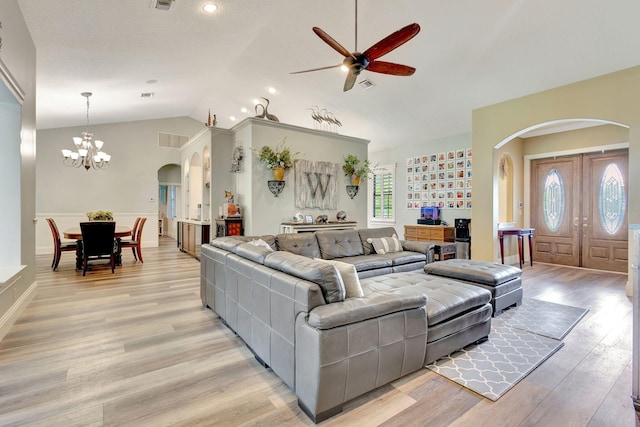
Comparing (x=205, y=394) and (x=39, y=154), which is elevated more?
(x=39, y=154)

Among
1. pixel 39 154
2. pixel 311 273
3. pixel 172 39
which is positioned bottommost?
pixel 311 273

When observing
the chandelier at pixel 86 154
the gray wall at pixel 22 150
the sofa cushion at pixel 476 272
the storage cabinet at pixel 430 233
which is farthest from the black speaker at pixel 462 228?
the chandelier at pixel 86 154

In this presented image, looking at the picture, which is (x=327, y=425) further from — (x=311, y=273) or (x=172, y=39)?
(x=172, y=39)

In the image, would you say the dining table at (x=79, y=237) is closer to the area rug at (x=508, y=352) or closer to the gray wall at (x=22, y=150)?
the gray wall at (x=22, y=150)

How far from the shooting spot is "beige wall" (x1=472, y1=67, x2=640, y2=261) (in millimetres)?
3977

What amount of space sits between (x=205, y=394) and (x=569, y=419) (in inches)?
85.4

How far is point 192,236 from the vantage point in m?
7.29

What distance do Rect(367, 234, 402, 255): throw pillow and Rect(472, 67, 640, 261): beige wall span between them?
1.85 m

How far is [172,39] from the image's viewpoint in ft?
14.1

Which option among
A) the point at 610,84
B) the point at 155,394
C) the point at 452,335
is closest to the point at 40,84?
the point at 155,394

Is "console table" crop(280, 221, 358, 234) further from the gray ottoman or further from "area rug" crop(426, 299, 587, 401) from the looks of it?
"area rug" crop(426, 299, 587, 401)

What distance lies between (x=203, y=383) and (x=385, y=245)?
3.27 meters

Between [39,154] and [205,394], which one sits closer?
[205,394]

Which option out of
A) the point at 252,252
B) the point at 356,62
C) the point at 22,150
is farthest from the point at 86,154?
the point at 356,62
